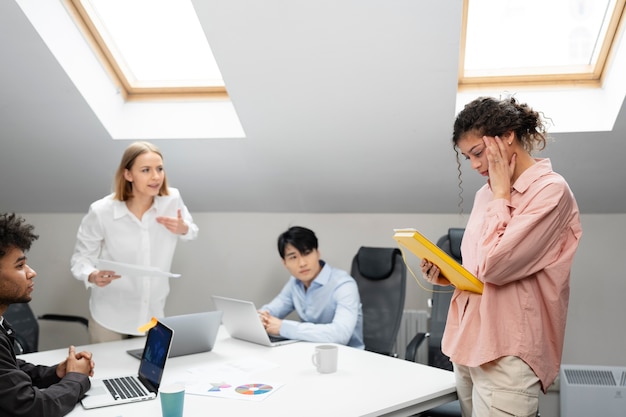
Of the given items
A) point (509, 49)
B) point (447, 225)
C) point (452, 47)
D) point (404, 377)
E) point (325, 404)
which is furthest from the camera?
point (447, 225)

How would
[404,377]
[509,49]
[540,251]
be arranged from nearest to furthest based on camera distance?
1. [540,251]
2. [404,377]
3. [509,49]

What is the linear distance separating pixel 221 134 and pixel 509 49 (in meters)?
1.73

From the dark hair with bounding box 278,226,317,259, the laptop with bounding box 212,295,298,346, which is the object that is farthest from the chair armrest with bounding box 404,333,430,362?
the dark hair with bounding box 278,226,317,259

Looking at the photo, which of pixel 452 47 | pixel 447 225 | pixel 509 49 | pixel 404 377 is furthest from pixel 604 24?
pixel 404 377

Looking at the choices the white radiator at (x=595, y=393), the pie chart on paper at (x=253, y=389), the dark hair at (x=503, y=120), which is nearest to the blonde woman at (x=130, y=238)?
the pie chart on paper at (x=253, y=389)

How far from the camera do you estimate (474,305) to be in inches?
73.2

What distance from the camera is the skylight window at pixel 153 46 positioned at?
11.5 ft

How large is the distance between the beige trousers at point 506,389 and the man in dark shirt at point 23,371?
4.01 feet

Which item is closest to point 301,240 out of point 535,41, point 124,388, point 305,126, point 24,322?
point 305,126

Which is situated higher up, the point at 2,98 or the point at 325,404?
the point at 2,98

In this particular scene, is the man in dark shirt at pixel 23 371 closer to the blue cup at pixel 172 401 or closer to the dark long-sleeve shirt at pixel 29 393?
the dark long-sleeve shirt at pixel 29 393

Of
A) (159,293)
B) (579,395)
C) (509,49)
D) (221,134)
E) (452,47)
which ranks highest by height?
(509,49)

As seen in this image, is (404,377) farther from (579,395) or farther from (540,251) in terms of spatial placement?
(579,395)

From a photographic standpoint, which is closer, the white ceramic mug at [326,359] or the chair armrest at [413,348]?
the white ceramic mug at [326,359]
